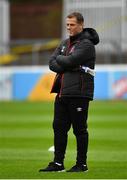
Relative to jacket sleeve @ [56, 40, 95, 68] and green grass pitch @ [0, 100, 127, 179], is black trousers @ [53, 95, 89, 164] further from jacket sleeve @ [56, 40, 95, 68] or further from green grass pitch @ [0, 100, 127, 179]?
jacket sleeve @ [56, 40, 95, 68]

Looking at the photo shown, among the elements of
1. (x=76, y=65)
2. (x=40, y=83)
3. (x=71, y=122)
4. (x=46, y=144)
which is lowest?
(x=40, y=83)

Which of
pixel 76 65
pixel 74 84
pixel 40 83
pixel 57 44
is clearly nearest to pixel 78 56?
pixel 76 65

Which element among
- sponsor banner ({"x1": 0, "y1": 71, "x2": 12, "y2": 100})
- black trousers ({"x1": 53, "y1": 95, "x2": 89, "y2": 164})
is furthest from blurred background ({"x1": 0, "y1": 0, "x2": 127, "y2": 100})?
black trousers ({"x1": 53, "y1": 95, "x2": 89, "y2": 164})

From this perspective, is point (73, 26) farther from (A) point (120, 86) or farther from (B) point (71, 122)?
(A) point (120, 86)

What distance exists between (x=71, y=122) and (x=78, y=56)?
0.94 meters

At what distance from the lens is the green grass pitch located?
1177 cm

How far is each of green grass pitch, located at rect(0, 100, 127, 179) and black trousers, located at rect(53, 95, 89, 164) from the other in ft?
1.12

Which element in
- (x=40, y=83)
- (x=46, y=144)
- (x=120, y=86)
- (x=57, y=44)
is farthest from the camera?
(x=57, y=44)

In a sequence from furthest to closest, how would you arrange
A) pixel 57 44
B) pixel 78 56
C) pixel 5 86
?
pixel 57 44 < pixel 5 86 < pixel 78 56

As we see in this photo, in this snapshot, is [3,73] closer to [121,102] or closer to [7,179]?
[121,102]

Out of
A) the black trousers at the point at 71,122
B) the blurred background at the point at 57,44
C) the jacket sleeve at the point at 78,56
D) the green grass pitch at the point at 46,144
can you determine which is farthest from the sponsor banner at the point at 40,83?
the jacket sleeve at the point at 78,56

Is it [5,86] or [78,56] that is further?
[5,86]

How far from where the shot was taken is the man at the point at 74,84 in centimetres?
1157

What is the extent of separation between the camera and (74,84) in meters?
11.6
